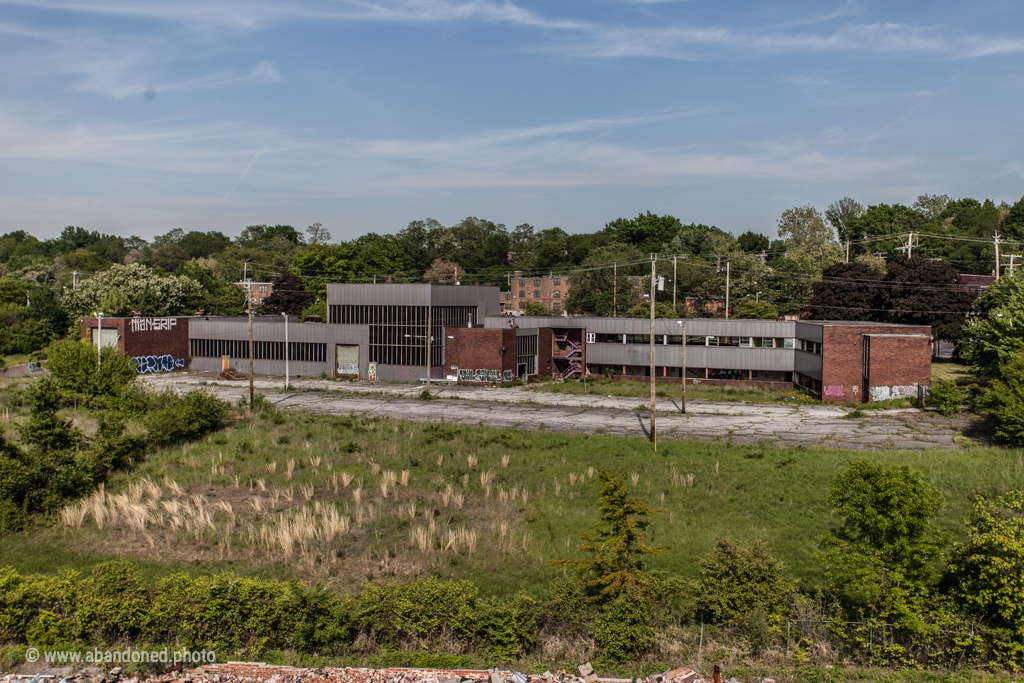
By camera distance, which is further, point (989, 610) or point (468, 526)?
point (468, 526)

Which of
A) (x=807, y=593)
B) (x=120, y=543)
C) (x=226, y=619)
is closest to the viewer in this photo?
(x=226, y=619)

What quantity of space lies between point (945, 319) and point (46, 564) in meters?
65.2

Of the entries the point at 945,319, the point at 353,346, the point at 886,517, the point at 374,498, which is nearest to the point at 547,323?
the point at 353,346

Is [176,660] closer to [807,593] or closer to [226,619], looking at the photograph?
[226,619]

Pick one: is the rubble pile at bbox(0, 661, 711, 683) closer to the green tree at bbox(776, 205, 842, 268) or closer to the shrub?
the shrub

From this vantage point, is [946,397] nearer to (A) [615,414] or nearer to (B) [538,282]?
(A) [615,414]

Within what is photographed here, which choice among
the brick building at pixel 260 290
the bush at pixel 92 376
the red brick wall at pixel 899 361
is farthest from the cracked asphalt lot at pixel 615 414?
the brick building at pixel 260 290

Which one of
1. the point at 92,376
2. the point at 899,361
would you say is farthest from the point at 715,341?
the point at 92,376

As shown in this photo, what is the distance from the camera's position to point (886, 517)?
47.8ft

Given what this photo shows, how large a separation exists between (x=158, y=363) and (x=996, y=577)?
218 feet

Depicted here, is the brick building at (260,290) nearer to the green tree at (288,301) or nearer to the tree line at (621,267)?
the tree line at (621,267)

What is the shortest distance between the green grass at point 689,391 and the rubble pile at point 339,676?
38736 mm

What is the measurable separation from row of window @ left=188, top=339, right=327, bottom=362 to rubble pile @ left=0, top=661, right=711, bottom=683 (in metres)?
49.4

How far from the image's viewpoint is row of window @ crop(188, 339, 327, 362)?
2419 inches
